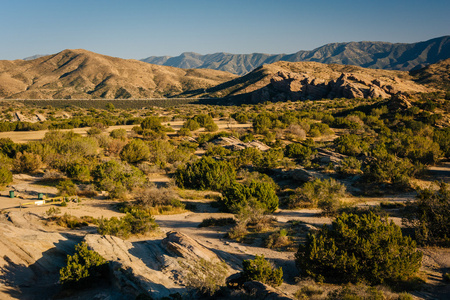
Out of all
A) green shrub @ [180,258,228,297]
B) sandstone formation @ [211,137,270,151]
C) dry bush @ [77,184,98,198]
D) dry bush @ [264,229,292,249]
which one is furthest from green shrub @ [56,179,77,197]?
sandstone formation @ [211,137,270,151]

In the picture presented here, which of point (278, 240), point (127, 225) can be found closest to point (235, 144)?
point (278, 240)

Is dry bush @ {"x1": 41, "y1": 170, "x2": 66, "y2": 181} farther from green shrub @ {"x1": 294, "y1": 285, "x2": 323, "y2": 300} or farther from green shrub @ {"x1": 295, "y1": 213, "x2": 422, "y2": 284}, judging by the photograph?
green shrub @ {"x1": 294, "y1": 285, "x2": 323, "y2": 300}

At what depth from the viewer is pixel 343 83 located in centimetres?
7506

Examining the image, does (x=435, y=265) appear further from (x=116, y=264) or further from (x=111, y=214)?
(x=111, y=214)

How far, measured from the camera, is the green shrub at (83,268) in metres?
7.84

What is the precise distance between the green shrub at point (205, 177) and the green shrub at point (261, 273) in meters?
11.1

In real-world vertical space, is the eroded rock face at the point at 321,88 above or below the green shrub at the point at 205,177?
above

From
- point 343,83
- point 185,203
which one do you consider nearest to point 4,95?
point 343,83

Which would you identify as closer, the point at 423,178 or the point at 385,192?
the point at 385,192

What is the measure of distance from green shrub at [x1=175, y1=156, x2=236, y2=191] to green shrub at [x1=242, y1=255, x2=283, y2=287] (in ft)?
36.3

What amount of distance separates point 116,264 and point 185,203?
327 inches

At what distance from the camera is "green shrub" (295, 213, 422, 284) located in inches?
324

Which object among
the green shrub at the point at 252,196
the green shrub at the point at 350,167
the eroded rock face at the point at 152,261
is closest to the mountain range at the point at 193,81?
the green shrub at the point at 350,167

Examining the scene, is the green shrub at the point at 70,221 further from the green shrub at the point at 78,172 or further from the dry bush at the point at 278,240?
the dry bush at the point at 278,240
